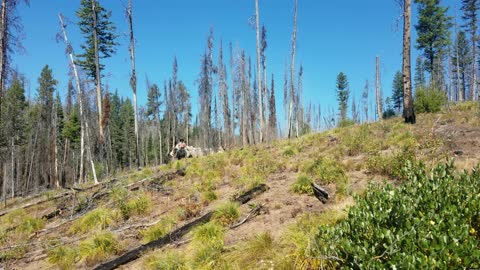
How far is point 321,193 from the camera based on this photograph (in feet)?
22.9

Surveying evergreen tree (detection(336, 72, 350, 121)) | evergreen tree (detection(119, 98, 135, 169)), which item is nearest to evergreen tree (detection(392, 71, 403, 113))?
evergreen tree (detection(336, 72, 350, 121))

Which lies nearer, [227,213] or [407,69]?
[227,213]

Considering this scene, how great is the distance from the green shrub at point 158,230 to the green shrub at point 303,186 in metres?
2.96

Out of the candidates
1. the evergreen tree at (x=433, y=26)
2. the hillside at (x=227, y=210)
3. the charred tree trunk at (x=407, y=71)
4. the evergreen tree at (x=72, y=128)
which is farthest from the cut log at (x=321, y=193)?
the evergreen tree at (x=72, y=128)

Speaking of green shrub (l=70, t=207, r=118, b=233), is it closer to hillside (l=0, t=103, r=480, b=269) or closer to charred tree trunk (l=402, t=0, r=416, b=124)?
hillside (l=0, t=103, r=480, b=269)

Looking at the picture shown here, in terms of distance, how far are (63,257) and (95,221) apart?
1857mm

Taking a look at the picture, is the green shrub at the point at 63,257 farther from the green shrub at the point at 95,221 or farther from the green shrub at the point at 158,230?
the green shrub at the point at 158,230

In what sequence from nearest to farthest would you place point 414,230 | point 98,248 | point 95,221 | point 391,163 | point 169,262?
point 414,230
point 169,262
point 98,248
point 391,163
point 95,221

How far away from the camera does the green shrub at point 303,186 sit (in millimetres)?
7574

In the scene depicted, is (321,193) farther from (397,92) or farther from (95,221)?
(397,92)

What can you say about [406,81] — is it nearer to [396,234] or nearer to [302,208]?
[302,208]

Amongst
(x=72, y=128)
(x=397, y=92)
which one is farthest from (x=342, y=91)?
(x=72, y=128)

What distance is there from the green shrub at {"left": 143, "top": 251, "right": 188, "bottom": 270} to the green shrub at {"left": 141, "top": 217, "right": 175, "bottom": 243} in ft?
4.00

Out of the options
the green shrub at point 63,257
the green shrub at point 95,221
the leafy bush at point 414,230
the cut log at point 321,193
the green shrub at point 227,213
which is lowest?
the green shrub at point 63,257
